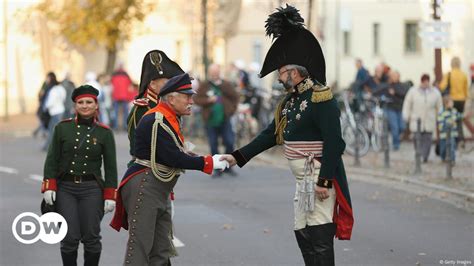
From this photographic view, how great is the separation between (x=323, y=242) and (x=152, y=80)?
80.0 inches

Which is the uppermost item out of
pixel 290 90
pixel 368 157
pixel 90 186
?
pixel 290 90

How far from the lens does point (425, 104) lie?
21.2 m

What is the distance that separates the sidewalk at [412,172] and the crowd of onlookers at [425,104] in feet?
1.14

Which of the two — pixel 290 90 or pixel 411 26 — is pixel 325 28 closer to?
pixel 411 26

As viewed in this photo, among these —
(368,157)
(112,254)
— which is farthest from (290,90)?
(368,157)

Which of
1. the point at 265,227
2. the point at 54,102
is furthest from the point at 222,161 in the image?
the point at 54,102

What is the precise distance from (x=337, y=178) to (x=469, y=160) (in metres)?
13.5

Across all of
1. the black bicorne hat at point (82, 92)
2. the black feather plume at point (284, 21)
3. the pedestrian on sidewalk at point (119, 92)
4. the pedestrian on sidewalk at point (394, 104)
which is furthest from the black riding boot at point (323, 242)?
the pedestrian on sidewalk at point (119, 92)

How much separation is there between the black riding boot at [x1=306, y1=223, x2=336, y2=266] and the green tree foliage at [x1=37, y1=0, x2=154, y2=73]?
31679mm

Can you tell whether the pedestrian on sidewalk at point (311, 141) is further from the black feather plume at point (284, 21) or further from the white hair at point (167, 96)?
the white hair at point (167, 96)

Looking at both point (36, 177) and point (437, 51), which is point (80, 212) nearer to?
point (36, 177)

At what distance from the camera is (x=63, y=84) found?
26453mm

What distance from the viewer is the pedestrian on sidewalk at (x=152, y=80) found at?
8.98 meters

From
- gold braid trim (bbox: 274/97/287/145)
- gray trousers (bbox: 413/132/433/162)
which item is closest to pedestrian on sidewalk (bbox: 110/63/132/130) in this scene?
gray trousers (bbox: 413/132/433/162)
